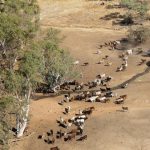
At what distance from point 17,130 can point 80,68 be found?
15.0 metres

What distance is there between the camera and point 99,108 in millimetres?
43531

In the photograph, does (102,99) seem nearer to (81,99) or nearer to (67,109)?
(81,99)

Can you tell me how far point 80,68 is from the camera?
5353 centimetres

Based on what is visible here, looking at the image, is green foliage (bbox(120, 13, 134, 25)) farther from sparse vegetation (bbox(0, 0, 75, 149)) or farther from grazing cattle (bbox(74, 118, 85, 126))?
grazing cattle (bbox(74, 118, 85, 126))

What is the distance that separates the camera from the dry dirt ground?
38.2m

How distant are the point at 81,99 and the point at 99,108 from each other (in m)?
2.81

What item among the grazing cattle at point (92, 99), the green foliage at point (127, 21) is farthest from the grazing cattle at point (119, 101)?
the green foliage at point (127, 21)

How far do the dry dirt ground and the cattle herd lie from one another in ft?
1.40

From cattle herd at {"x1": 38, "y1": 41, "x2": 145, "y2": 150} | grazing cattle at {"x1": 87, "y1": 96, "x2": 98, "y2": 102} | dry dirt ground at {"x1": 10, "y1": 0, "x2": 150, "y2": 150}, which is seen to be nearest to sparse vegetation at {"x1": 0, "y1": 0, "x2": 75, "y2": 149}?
cattle herd at {"x1": 38, "y1": 41, "x2": 145, "y2": 150}

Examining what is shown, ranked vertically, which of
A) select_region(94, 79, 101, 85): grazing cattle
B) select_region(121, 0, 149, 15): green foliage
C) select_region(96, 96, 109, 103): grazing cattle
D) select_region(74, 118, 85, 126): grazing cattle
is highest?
select_region(121, 0, 149, 15): green foliage

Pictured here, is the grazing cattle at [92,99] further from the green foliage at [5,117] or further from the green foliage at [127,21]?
the green foliage at [127,21]

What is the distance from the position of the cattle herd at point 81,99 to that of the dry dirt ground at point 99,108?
0.43 metres

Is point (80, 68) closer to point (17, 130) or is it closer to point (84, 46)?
point (84, 46)

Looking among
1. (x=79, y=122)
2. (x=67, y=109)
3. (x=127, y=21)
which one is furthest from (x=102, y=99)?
(x=127, y=21)
